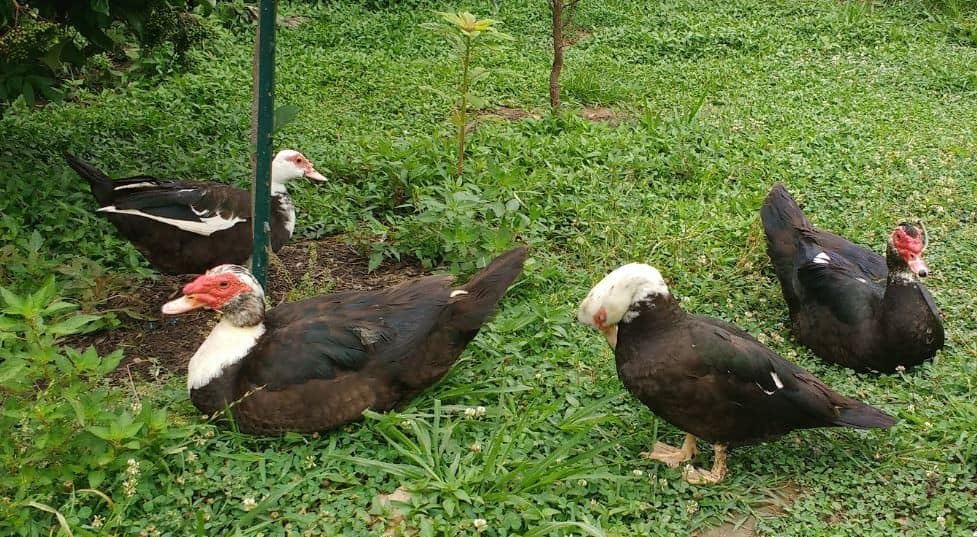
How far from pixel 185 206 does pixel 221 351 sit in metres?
1.31

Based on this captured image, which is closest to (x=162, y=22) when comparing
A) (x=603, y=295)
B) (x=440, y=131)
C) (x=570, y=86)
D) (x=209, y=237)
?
(x=209, y=237)

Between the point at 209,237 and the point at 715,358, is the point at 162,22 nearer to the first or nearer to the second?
the point at 209,237

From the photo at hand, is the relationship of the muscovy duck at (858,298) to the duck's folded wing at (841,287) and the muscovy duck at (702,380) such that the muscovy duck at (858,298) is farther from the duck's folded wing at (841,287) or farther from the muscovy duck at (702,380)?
the muscovy duck at (702,380)

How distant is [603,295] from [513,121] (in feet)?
11.8

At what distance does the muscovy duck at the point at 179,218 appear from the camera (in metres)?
4.52

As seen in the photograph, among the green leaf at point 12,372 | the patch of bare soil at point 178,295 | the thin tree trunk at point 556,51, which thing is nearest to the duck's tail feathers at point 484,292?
the patch of bare soil at point 178,295

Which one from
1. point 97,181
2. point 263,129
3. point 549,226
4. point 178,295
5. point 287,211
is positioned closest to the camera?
point 263,129

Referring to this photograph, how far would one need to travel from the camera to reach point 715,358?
3430mm

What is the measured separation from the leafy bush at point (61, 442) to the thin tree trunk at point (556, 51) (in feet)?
14.7

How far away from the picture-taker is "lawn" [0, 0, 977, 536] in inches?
124

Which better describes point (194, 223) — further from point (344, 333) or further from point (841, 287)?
point (841, 287)

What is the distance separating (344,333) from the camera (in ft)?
11.7

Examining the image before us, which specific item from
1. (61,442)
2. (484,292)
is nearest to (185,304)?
(61,442)

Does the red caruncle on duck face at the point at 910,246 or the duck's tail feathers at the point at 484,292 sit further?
the red caruncle on duck face at the point at 910,246
